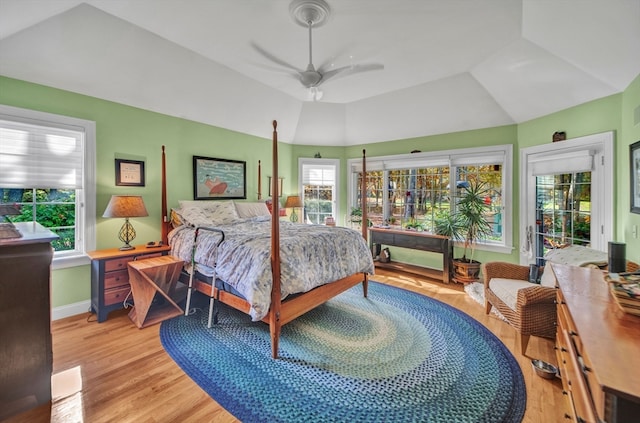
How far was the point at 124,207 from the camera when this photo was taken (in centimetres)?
304

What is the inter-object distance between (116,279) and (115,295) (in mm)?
172

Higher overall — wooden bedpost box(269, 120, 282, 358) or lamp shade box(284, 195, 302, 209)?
lamp shade box(284, 195, 302, 209)

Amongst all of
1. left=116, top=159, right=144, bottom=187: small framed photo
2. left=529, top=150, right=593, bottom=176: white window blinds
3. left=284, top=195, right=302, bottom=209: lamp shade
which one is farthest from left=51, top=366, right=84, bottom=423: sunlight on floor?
left=529, top=150, right=593, bottom=176: white window blinds

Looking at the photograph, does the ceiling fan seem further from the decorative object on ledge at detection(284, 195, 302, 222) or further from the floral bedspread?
the decorative object on ledge at detection(284, 195, 302, 222)

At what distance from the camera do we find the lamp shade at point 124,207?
2994 millimetres

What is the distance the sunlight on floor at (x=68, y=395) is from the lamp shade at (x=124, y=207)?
4.94 ft

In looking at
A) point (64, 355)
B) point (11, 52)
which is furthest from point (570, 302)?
point (11, 52)

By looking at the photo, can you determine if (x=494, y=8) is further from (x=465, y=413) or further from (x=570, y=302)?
(x=465, y=413)

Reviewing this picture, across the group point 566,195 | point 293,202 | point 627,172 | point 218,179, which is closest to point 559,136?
point 566,195

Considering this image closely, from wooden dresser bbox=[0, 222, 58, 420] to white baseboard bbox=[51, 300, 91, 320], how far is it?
65.7 inches

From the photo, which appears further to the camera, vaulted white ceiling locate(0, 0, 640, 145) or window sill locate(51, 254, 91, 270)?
window sill locate(51, 254, 91, 270)

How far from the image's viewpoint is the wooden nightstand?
9.50 ft

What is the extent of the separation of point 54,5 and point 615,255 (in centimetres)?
450

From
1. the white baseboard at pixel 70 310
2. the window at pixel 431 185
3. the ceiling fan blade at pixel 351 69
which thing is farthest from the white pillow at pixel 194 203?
the window at pixel 431 185
